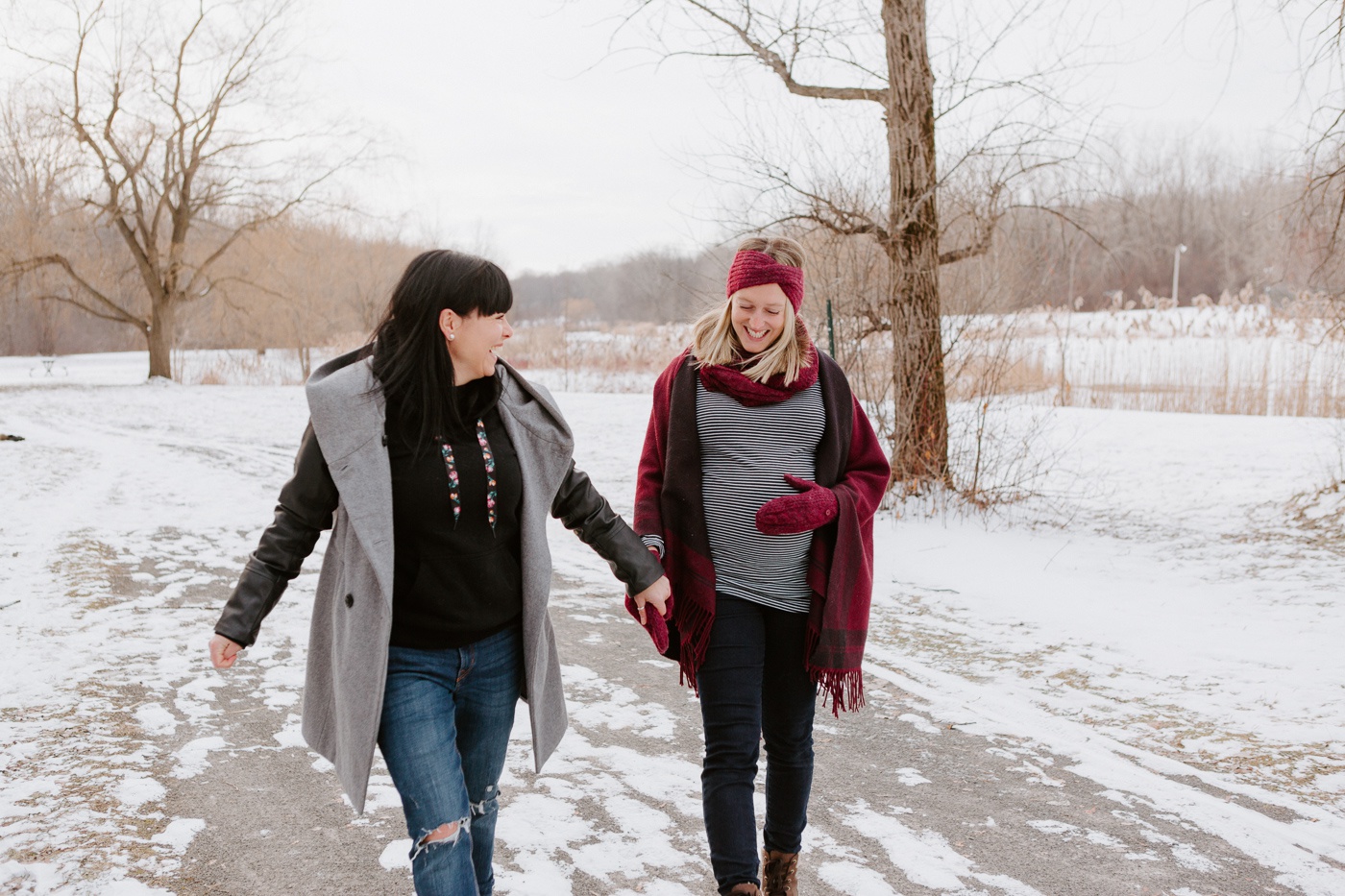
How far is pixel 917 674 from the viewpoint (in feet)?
17.8

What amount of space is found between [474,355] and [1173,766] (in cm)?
338

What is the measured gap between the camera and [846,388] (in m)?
3.02

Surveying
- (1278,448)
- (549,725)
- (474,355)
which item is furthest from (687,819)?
(1278,448)

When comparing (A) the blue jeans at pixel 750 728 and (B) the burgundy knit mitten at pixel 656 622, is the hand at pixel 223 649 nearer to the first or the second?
(B) the burgundy knit mitten at pixel 656 622

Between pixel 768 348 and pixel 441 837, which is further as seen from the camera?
pixel 768 348

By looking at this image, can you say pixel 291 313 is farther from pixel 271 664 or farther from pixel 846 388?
pixel 846 388

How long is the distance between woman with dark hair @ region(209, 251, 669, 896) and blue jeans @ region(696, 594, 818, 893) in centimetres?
50

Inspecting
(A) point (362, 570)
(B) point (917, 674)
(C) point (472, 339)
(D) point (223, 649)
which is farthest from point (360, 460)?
(B) point (917, 674)

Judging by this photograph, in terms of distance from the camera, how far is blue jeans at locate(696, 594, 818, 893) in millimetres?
2746

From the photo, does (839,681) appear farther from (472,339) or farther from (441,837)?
(472,339)

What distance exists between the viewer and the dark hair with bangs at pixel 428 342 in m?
2.45

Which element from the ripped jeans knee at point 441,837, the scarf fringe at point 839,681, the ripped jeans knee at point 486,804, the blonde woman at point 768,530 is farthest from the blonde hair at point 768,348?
the ripped jeans knee at point 441,837

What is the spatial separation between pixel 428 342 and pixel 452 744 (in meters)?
0.96

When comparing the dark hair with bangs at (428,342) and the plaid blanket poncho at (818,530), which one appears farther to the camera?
the plaid blanket poncho at (818,530)
